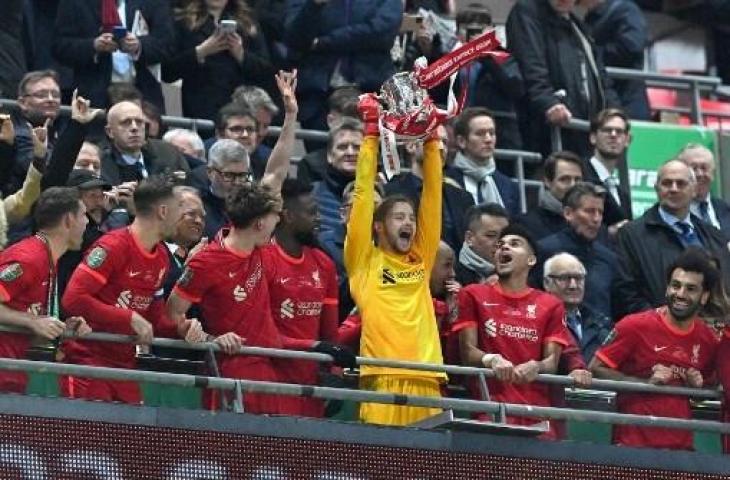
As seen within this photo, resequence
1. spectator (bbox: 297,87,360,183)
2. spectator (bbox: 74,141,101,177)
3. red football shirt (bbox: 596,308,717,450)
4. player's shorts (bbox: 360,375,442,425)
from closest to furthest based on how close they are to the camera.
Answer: player's shorts (bbox: 360,375,442,425), red football shirt (bbox: 596,308,717,450), spectator (bbox: 74,141,101,177), spectator (bbox: 297,87,360,183)

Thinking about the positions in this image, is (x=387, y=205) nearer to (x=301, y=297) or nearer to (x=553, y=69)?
(x=301, y=297)

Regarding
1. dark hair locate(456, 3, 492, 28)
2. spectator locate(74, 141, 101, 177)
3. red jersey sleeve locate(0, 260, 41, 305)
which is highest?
dark hair locate(456, 3, 492, 28)

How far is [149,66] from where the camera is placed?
17.4 metres

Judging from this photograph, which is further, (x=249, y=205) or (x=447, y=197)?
(x=447, y=197)

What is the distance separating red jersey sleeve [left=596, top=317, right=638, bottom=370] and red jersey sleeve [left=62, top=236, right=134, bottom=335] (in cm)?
293

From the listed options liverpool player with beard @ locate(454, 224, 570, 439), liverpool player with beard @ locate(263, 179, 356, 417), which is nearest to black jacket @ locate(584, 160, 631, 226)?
liverpool player with beard @ locate(454, 224, 570, 439)

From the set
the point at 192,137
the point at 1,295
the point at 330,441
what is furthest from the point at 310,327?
the point at 192,137

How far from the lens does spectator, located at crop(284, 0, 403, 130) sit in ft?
58.4

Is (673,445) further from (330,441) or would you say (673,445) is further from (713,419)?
(330,441)

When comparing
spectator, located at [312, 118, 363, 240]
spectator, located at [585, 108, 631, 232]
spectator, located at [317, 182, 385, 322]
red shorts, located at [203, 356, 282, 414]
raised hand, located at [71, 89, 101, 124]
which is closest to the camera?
red shorts, located at [203, 356, 282, 414]

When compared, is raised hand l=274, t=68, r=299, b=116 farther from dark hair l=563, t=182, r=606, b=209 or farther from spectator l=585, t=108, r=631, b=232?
spectator l=585, t=108, r=631, b=232

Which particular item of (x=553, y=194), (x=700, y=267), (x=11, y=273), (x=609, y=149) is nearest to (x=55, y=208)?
(x=11, y=273)

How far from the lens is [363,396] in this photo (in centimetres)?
1307

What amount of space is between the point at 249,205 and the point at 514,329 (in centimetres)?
172
